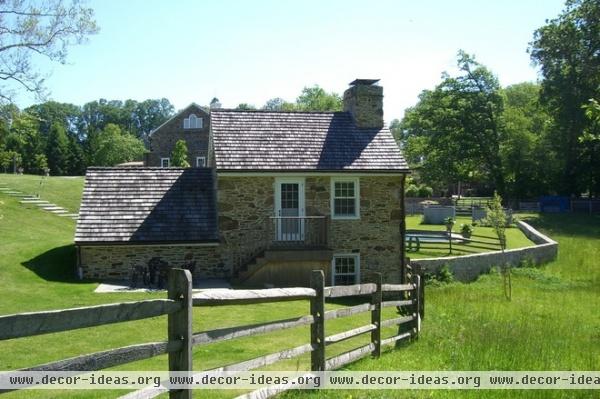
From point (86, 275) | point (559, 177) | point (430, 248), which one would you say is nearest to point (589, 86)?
point (559, 177)

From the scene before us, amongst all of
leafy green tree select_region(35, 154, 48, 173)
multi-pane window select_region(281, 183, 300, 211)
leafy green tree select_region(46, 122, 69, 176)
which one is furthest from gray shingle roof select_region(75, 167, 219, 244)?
leafy green tree select_region(46, 122, 69, 176)

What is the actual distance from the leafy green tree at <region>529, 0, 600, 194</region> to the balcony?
34.8m

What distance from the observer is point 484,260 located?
80.1 feet

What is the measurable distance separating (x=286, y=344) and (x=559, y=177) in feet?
156

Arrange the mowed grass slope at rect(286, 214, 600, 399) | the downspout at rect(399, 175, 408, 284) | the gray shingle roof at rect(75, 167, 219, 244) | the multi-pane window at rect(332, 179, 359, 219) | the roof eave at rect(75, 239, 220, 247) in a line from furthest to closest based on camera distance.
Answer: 1. the downspout at rect(399, 175, 408, 284)
2. the multi-pane window at rect(332, 179, 359, 219)
3. the gray shingle roof at rect(75, 167, 219, 244)
4. the roof eave at rect(75, 239, 220, 247)
5. the mowed grass slope at rect(286, 214, 600, 399)

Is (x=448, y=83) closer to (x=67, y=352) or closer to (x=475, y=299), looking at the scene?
(x=475, y=299)

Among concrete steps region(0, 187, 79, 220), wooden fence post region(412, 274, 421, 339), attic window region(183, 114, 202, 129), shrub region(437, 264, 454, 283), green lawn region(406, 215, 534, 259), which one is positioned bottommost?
shrub region(437, 264, 454, 283)

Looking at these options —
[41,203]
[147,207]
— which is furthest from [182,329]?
[41,203]

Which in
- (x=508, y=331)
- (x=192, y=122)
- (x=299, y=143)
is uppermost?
(x=192, y=122)

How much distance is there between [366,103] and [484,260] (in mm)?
8369

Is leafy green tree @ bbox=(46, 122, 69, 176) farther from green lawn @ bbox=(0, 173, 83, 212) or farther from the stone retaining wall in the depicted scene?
the stone retaining wall

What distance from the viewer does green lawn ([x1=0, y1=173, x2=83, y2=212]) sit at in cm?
3381

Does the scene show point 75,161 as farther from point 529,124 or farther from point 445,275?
point 445,275

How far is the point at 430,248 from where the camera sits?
26.8m
